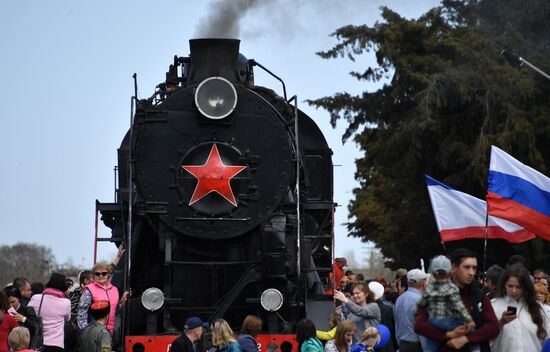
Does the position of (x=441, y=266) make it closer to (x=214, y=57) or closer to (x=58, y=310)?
(x=58, y=310)

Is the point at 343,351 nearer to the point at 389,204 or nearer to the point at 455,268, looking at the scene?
the point at 455,268

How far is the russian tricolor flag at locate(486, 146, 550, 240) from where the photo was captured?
14.4 m

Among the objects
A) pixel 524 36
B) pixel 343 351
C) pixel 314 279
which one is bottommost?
pixel 343 351

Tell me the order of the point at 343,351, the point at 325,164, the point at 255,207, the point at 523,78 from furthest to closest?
the point at 523,78, the point at 325,164, the point at 255,207, the point at 343,351

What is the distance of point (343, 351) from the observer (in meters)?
11.5

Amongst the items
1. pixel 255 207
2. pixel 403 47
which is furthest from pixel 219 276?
pixel 403 47

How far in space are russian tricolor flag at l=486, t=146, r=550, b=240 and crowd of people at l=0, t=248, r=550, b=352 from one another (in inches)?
26.1

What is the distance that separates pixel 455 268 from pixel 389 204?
3337 cm

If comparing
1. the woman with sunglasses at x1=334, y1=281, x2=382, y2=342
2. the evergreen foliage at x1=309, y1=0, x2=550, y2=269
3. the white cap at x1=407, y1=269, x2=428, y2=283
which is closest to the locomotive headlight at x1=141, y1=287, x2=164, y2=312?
the woman with sunglasses at x1=334, y1=281, x2=382, y2=342

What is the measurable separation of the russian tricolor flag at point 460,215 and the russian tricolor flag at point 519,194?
139 cm

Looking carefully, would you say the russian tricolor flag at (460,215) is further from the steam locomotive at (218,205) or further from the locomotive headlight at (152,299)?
the locomotive headlight at (152,299)

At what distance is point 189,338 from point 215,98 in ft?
11.5

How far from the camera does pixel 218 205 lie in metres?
14.1

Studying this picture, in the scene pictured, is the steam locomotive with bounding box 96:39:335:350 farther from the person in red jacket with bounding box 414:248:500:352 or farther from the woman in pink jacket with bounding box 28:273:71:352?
the person in red jacket with bounding box 414:248:500:352
